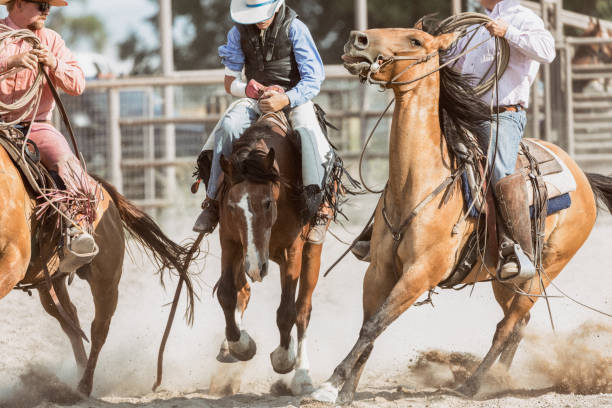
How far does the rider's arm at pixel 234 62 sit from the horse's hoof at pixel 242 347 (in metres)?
1.62

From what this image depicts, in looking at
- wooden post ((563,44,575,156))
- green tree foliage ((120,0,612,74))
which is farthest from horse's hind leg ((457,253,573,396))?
green tree foliage ((120,0,612,74))

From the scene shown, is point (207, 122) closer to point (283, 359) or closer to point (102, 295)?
point (102, 295)

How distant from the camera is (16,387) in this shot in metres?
6.18

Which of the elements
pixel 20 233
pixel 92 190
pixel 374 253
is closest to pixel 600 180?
pixel 374 253

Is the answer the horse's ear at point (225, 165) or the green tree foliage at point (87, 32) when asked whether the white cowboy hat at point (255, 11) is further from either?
the green tree foliage at point (87, 32)

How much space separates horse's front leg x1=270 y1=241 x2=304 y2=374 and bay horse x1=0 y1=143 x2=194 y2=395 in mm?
940

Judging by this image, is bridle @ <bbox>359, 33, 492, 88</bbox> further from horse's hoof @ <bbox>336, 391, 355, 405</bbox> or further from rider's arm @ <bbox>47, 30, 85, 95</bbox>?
rider's arm @ <bbox>47, 30, 85, 95</bbox>

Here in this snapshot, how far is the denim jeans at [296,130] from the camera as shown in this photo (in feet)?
20.3

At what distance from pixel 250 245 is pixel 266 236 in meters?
0.12

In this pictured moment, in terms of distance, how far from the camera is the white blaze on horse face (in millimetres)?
5586

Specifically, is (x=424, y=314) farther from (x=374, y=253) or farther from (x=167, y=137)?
(x=167, y=137)

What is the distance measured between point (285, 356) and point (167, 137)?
20.9 ft

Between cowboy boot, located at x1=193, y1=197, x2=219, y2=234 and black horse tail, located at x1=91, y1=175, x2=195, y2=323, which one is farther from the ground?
cowboy boot, located at x1=193, y1=197, x2=219, y2=234

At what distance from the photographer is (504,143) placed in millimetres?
5855
